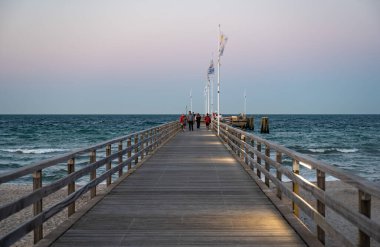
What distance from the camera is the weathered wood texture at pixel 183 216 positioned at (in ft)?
21.2

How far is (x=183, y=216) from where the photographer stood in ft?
26.0

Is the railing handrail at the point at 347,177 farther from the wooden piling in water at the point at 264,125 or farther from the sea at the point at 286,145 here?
the wooden piling in water at the point at 264,125

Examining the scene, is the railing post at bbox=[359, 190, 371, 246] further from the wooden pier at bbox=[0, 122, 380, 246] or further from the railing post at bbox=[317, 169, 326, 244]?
the railing post at bbox=[317, 169, 326, 244]

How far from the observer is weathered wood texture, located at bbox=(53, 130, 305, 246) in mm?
6465

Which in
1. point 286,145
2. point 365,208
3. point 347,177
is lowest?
point 286,145

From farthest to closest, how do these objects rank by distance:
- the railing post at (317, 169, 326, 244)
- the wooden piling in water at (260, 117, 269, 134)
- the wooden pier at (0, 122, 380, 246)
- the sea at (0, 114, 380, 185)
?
the wooden piling in water at (260, 117, 269, 134), the sea at (0, 114, 380, 185), the railing post at (317, 169, 326, 244), the wooden pier at (0, 122, 380, 246)

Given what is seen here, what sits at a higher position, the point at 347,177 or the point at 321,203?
the point at 347,177

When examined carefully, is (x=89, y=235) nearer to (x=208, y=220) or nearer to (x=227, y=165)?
(x=208, y=220)

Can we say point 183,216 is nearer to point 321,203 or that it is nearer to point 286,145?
point 321,203

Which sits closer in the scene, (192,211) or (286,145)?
(192,211)

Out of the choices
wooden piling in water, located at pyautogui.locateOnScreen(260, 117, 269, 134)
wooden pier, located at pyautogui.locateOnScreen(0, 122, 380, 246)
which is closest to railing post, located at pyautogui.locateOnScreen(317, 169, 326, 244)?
wooden pier, located at pyautogui.locateOnScreen(0, 122, 380, 246)

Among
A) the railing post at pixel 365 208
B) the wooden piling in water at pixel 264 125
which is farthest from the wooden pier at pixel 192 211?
the wooden piling in water at pixel 264 125

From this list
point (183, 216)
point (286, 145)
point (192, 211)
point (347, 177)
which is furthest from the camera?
point (286, 145)

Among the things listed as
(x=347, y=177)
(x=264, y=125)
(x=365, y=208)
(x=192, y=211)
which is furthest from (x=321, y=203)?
(x=264, y=125)
